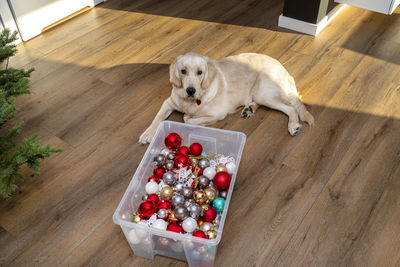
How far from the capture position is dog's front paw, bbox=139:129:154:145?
233 centimetres

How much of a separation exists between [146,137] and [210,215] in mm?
832

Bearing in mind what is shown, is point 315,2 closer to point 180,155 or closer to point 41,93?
point 180,155

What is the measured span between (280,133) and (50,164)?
5.30ft

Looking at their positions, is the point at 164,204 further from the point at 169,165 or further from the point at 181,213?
the point at 169,165

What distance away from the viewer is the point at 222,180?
6.04 feet

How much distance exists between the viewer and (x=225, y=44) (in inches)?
127

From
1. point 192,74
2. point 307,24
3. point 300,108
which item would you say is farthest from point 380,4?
point 192,74

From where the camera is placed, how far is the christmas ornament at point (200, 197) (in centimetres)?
181

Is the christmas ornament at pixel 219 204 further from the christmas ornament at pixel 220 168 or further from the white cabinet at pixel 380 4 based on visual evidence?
the white cabinet at pixel 380 4

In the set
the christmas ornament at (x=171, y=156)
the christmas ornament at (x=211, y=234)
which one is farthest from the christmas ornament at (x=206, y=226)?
the christmas ornament at (x=171, y=156)

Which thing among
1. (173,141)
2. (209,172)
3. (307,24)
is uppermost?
(307,24)

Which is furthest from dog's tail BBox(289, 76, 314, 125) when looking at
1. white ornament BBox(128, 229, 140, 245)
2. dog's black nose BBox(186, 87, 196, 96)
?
white ornament BBox(128, 229, 140, 245)

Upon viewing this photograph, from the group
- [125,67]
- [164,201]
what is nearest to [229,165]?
[164,201]

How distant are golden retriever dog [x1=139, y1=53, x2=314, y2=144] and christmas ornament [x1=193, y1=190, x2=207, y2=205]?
0.67 meters
